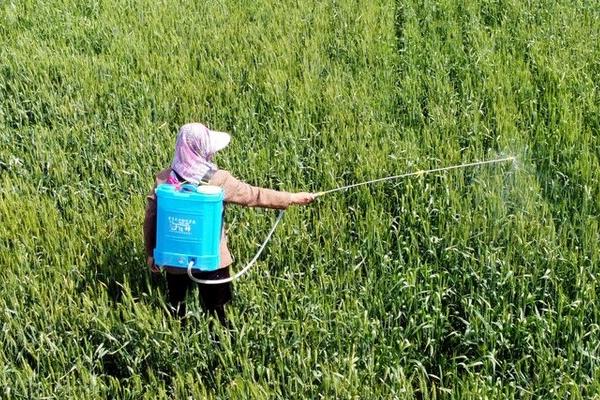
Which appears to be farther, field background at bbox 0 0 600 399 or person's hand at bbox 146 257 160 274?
person's hand at bbox 146 257 160 274

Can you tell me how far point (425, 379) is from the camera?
106 inches

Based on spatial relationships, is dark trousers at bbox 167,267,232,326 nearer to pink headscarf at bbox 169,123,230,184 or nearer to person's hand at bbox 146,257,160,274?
person's hand at bbox 146,257,160,274

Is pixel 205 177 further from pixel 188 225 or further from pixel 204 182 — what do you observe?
pixel 188 225

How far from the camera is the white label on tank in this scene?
268 cm

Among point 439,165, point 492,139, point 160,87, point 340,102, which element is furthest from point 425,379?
point 160,87

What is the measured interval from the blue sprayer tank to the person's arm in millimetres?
117

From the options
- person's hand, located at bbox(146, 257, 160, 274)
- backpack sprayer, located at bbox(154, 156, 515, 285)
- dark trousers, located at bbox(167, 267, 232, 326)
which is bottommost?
dark trousers, located at bbox(167, 267, 232, 326)

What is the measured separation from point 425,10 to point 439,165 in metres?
2.50

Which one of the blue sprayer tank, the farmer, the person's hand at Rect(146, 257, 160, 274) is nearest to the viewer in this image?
the blue sprayer tank

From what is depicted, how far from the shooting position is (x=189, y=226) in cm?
269

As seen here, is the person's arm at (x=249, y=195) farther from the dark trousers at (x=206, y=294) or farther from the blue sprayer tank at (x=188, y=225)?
the dark trousers at (x=206, y=294)

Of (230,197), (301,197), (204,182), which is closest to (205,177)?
(204,182)

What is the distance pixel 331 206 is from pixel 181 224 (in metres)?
1.11

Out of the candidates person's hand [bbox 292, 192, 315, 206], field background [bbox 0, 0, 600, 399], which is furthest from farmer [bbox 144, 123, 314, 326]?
field background [bbox 0, 0, 600, 399]
